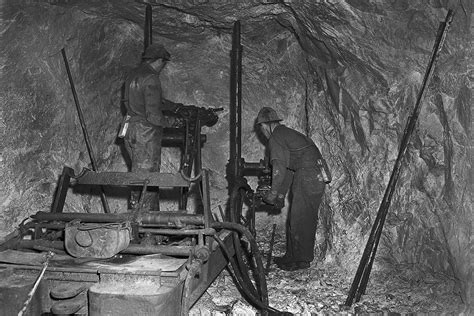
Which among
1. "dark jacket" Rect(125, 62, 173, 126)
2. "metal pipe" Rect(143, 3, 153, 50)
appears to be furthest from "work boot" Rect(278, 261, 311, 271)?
"metal pipe" Rect(143, 3, 153, 50)

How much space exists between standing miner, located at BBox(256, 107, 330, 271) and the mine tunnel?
0.05 meters

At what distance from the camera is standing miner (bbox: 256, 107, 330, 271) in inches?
230

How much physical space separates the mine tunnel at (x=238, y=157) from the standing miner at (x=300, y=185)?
5 cm

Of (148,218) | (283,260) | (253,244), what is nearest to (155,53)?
(148,218)

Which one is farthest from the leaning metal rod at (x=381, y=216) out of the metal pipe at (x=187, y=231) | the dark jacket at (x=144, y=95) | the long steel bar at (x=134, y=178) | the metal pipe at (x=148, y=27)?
the metal pipe at (x=148, y=27)

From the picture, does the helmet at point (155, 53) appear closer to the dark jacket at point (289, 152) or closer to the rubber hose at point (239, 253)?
the dark jacket at point (289, 152)

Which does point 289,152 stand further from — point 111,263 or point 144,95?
point 111,263

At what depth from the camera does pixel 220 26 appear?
6.66m

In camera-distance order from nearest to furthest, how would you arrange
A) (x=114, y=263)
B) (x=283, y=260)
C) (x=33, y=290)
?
(x=33, y=290), (x=114, y=263), (x=283, y=260)

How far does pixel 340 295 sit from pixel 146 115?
2.83 meters

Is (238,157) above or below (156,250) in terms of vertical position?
above

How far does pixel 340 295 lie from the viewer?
17.2ft

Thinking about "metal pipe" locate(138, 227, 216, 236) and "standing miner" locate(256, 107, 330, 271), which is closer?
"metal pipe" locate(138, 227, 216, 236)

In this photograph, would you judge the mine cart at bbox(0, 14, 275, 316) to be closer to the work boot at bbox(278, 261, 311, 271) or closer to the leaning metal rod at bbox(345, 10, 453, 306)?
the leaning metal rod at bbox(345, 10, 453, 306)
